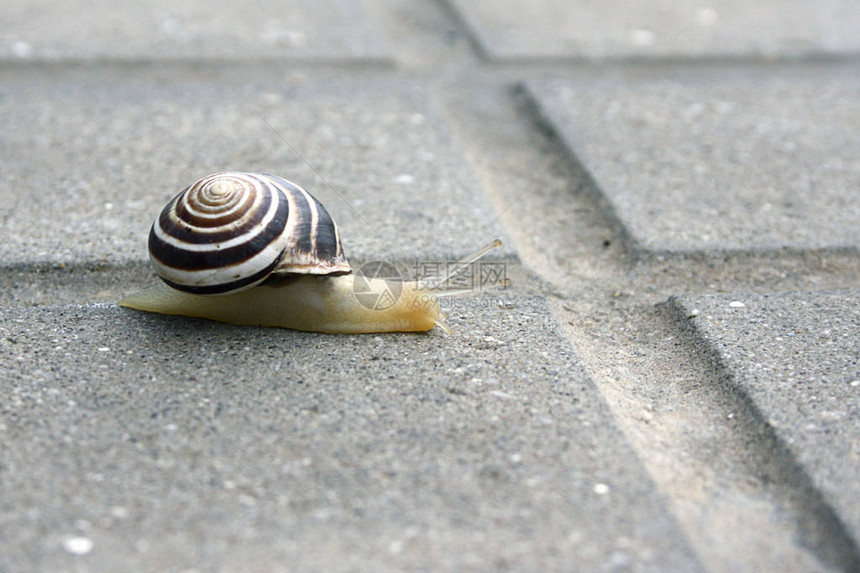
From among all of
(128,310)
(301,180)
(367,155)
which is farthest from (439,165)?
(128,310)

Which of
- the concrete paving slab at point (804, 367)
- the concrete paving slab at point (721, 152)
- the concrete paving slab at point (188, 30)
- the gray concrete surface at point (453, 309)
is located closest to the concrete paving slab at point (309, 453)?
the gray concrete surface at point (453, 309)

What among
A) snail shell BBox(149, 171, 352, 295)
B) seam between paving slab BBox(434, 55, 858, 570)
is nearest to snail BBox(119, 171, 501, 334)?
snail shell BBox(149, 171, 352, 295)

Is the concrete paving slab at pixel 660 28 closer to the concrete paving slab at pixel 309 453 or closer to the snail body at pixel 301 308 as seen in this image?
the snail body at pixel 301 308

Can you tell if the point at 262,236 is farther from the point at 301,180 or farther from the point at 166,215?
the point at 301,180

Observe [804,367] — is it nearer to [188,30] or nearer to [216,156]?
[216,156]

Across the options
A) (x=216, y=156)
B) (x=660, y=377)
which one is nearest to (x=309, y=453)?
(x=660, y=377)

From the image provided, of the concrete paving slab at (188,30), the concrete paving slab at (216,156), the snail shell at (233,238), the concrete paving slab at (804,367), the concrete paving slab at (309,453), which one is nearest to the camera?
the concrete paving slab at (309,453)
